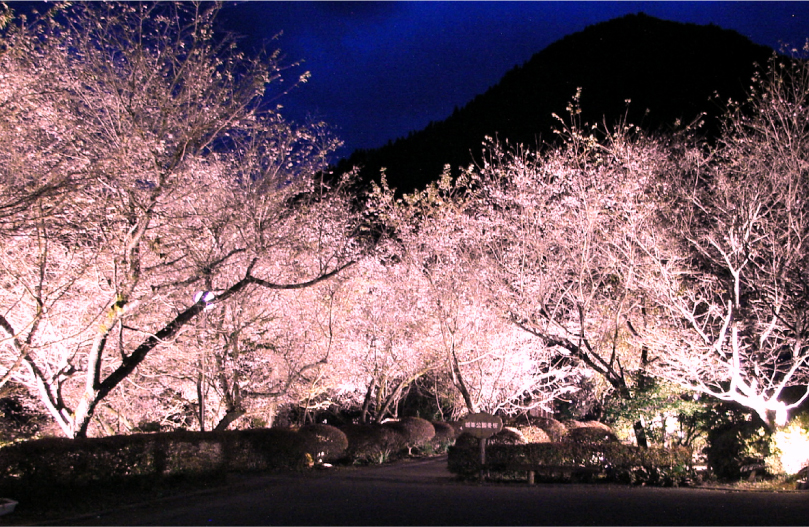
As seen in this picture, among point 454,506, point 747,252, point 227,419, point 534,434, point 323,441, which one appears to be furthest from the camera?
point 534,434

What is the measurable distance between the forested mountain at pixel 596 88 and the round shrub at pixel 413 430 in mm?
18306

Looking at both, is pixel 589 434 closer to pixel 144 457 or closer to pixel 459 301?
pixel 459 301

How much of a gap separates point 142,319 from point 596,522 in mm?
9408

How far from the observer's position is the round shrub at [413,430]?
22192mm

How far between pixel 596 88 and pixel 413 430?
140 feet

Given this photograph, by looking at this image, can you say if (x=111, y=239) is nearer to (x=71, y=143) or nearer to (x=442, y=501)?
(x=71, y=143)

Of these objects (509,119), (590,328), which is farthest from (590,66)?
(590,328)

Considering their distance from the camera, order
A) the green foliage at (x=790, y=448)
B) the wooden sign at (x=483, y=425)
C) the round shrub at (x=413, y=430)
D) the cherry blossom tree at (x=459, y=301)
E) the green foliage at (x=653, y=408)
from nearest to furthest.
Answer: the green foliage at (x=790, y=448) < the wooden sign at (x=483, y=425) < the green foliage at (x=653, y=408) < the cherry blossom tree at (x=459, y=301) < the round shrub at (x=413, y=430)

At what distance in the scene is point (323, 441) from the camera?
17828mm

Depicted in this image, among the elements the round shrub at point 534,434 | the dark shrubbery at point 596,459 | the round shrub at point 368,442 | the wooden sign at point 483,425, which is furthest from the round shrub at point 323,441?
the round shrub at point 534,434

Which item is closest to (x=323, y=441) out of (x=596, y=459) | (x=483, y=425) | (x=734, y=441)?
(x=483, y=425)

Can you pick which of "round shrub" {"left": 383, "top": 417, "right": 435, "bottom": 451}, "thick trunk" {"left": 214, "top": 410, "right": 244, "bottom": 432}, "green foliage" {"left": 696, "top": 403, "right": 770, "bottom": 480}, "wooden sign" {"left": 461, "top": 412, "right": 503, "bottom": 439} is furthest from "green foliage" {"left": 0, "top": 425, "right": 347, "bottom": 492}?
"green foliage" {"left": 696, "top": 403, "right": 770, "bottom": 480}

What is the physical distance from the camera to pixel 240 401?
16344mm

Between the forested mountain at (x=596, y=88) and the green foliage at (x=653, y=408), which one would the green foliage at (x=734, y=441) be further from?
the forested mountain at (x=596, y=88)
